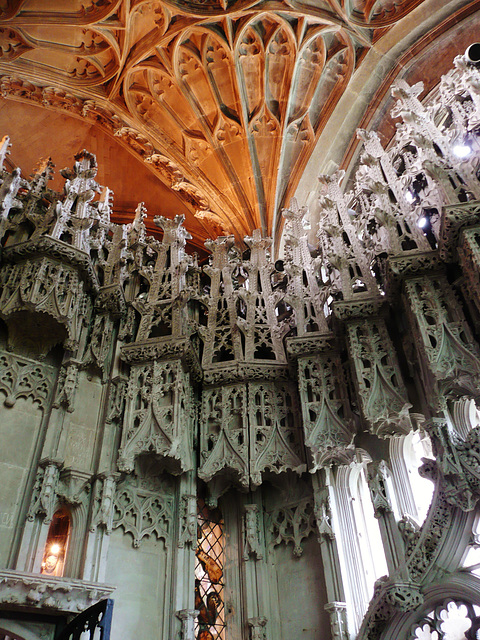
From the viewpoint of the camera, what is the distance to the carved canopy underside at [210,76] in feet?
44.9

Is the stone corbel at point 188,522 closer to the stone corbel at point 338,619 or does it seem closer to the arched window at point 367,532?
the stone corbel at point 338,619

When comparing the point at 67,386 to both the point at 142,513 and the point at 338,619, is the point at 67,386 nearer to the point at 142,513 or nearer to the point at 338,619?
the point at 142,513

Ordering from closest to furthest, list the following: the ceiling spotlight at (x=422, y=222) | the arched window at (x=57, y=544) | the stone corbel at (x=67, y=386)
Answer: the arched window at (x=57, y=544), the stone corbel at (x=67, y=386), the ceiling spotlight at (x=422, y=222)

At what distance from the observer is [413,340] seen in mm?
7723

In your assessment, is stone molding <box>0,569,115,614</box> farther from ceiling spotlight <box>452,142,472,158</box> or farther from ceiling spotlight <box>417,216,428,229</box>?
ceiling spotlight <box>452,142,472,158</box>

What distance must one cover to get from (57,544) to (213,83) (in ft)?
36.5

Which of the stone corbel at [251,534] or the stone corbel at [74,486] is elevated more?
the stone corbel at [74,486]

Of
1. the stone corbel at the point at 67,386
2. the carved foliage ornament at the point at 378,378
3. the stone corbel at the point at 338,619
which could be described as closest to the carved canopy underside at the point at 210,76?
the carved foliage ornament at the point at 378,378

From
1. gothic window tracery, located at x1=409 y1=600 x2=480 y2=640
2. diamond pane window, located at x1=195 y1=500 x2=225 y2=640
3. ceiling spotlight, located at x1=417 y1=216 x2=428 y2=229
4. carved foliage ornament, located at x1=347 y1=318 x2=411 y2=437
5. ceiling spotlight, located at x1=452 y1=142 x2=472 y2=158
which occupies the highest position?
ceiling spotlight, located at x1=452 y1=142 x2=472 y2=158

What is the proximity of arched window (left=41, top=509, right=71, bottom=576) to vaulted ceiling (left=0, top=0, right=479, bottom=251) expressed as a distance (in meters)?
7.91

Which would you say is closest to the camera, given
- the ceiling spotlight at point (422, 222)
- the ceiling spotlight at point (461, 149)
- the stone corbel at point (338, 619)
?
the stone corbel at point (338, 619)

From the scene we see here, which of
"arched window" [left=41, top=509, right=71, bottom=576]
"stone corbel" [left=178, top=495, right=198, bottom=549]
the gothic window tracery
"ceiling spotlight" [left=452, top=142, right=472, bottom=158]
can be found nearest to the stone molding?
"arched window" [left=41, top=509, right=71, bottom=576]

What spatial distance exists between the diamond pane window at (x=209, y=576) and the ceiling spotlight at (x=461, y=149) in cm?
624

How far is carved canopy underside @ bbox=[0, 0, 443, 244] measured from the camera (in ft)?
44.9
